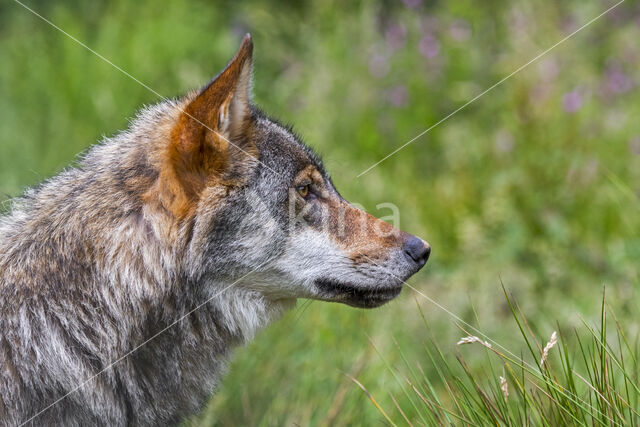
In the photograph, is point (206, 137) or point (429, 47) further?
point (429, 47)

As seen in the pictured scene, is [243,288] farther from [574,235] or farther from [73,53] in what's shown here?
[73,53]

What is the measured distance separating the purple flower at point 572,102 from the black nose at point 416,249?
414 centimetres

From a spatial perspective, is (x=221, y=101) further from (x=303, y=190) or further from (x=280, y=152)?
(x=303, y=190)

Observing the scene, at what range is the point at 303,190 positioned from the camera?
317 centimetres

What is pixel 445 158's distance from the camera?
735 cm

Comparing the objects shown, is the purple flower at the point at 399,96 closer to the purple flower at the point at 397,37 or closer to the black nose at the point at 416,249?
the purple flower at the point at 397,37

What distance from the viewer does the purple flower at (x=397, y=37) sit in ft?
26.7

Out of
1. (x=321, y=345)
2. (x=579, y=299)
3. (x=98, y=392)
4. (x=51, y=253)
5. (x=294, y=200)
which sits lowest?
(x=579, y=299)

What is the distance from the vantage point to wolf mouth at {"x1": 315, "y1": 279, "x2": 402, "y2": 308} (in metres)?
3.08

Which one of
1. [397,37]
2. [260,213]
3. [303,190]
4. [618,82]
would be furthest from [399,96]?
[260,213]

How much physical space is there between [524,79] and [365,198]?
208 cm

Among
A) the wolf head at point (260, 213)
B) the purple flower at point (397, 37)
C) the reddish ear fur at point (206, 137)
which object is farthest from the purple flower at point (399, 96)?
the reddish ear fur at point (206, 137)

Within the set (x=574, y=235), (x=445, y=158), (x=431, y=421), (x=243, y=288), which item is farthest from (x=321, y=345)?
(x=445, y=158)

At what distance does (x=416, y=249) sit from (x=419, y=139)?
451cm
